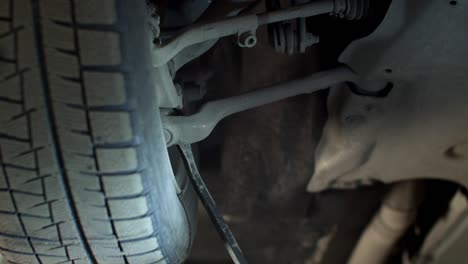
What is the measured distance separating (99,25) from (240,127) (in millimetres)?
546

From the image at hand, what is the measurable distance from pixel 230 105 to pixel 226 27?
139mm

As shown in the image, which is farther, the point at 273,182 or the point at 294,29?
the point at 273,182

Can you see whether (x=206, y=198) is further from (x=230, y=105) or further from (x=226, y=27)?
(x=226, y=27)

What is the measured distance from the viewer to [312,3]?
0.66 meters

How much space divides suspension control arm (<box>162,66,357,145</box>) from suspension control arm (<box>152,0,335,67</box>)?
12 centimetres

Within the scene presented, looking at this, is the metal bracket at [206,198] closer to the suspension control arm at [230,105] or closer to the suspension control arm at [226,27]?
the suspension control arm at [230,105]

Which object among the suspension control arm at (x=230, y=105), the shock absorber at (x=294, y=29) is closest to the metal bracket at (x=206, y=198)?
the suspension control arm at (x=230, y=105)

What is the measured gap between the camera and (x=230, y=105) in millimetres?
734

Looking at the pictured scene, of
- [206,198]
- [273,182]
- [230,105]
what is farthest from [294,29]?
[273,182]

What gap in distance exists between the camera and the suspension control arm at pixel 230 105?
2.30ft

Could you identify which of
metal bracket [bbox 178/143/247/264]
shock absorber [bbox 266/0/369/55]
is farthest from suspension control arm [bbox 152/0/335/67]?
metal bracket [bbox 178/143/247/264]

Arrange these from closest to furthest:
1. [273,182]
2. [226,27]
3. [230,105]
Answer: [226,27] → [230,105] → [273,182]

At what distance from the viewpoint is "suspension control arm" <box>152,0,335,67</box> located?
59cm

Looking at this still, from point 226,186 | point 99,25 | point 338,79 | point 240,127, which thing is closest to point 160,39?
point 99,25
